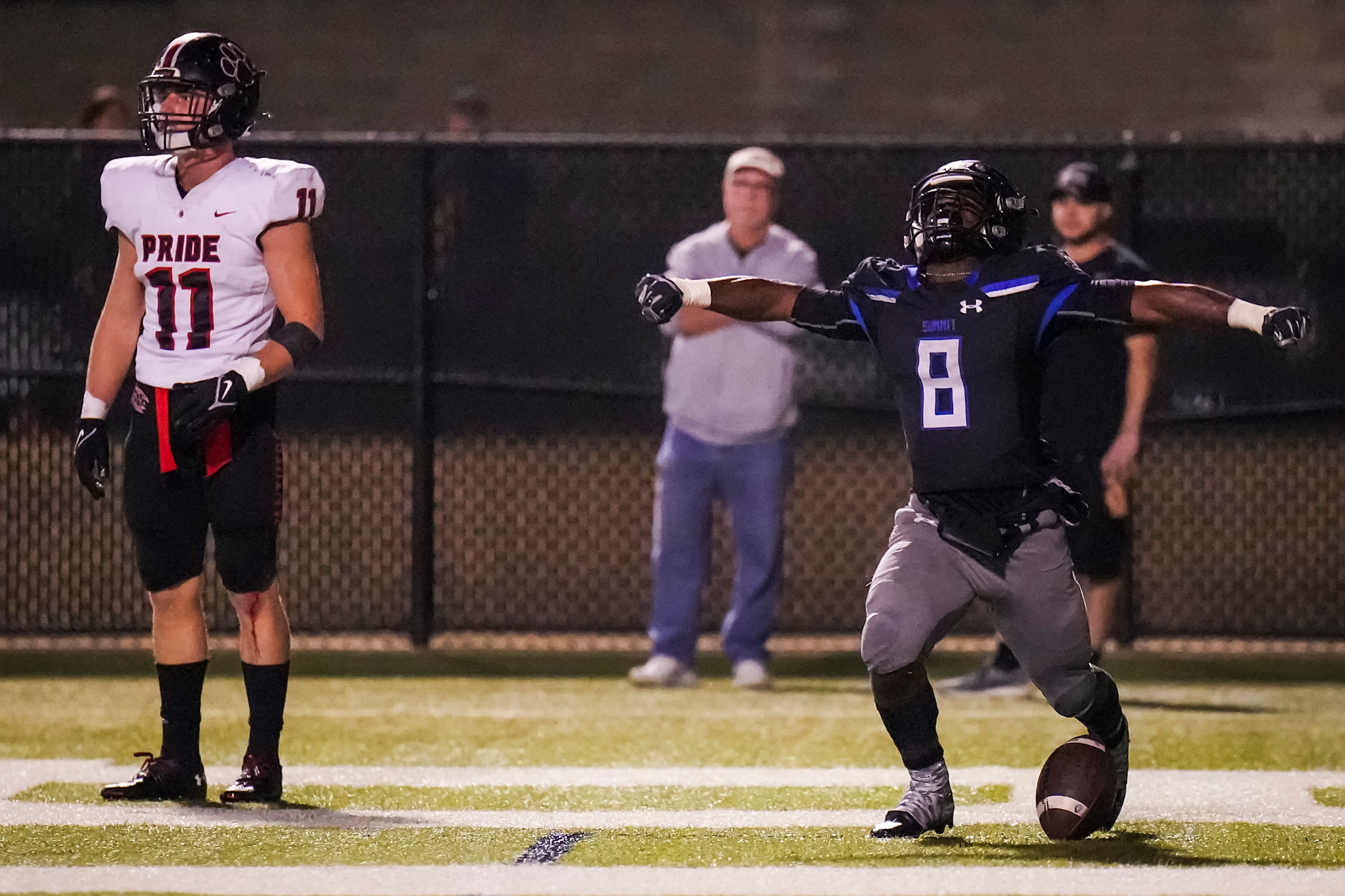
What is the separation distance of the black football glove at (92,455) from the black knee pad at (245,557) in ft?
1.32

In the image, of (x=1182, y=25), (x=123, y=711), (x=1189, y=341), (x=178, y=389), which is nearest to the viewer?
(x=178, y=389)

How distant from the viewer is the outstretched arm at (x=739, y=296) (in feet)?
17.2

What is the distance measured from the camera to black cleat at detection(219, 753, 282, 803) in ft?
18.4

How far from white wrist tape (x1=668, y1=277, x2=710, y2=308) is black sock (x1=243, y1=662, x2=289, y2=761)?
1.54m

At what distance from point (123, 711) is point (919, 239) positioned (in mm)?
3815

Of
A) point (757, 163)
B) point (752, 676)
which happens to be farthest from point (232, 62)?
point (752, 676)

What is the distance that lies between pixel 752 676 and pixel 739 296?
305 centimetres

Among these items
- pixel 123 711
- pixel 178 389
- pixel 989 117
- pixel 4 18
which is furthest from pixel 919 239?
pixel 4 18

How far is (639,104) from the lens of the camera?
19.6 meters

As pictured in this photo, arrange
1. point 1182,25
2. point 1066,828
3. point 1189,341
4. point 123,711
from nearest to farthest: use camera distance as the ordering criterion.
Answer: point 1066,828 → point 123,711 → point 1189,341 → point 1182,25

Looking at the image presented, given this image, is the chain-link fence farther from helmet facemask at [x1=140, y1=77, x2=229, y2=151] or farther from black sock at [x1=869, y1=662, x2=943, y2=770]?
black sock at [x1=869, y1=662, x2=943, y2=770]

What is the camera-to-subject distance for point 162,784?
568cm

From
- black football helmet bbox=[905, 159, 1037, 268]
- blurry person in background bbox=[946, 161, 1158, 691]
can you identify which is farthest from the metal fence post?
black football helmet bbox=[905, 159, 1037, 268]

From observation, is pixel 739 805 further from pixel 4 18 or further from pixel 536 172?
pixel 4 18
